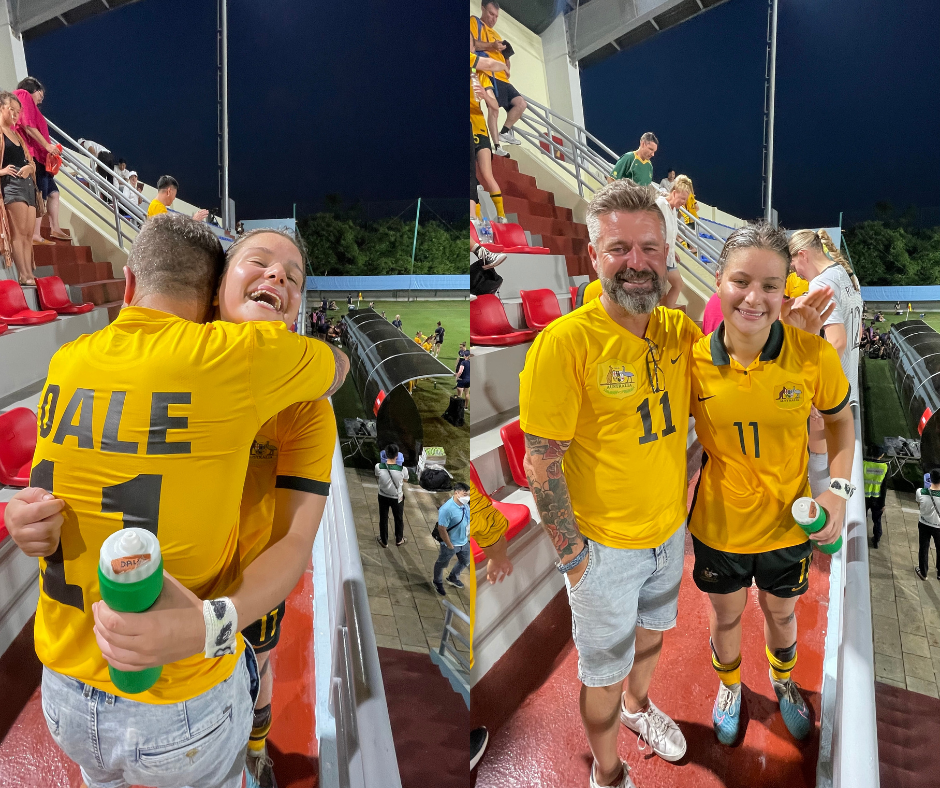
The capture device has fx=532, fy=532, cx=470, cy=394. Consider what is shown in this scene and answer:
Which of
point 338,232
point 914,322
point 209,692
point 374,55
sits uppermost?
point 374,55

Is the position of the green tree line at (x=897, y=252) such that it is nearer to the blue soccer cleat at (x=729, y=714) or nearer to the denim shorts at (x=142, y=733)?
the blue soccer cleat at (x=729, y=714)

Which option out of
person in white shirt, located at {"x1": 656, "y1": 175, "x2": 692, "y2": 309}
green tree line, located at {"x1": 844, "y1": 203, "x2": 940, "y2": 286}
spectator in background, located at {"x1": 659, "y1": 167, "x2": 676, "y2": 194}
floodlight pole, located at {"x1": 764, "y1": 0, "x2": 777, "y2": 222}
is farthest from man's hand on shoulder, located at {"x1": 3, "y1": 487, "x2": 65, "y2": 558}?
green tree line, located at {"x1": 844, "y1": 203, "x2": 940, "y2": 286}

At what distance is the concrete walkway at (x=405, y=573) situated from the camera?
2.05 m

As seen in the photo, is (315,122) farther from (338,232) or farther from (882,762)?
(882,762)

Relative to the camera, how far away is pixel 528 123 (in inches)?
121

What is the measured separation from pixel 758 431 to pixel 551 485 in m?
0.50

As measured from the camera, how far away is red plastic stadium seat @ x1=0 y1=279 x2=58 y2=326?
258cm

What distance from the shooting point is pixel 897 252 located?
3.56 m

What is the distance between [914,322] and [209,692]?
171 inches

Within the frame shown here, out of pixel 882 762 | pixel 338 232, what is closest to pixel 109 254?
pixel 338 232

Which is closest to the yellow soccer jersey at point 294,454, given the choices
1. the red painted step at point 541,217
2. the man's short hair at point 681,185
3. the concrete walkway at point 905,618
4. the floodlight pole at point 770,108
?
the red painted step at point 541,217

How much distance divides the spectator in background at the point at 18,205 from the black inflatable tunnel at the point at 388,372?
7.41 feet

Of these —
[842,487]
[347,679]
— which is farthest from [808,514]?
[347,679]

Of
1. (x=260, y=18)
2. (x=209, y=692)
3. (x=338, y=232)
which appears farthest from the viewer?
(x=260, y=18)
